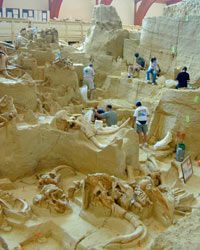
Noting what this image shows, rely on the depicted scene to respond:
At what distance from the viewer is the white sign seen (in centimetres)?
889

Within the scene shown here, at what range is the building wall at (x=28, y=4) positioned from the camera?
71.1 ft

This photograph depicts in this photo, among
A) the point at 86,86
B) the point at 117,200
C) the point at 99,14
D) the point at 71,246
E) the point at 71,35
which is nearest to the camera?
the point at 71,246

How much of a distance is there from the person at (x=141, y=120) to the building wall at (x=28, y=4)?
14.5 meters

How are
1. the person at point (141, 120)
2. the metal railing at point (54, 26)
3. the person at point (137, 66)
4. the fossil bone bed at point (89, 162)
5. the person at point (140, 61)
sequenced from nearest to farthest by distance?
the fossil bone bed at point (89, 162) → the person at point (141, 120) → the person at point (137, 66) → the person at point (140, 61) → the metal railing at point (54, 26)

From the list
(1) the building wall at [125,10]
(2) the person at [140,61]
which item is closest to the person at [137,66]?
(2) the person at [140,61]

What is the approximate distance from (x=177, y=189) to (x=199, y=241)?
6.73 m

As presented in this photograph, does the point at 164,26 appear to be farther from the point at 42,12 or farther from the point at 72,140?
the point at 42,12

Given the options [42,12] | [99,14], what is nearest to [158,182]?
[99,14]

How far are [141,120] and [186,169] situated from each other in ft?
7.14

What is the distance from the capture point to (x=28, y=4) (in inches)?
885

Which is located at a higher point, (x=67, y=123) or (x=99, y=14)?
(x=99, y=14)

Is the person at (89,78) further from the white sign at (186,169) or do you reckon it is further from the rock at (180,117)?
the white sign at (186,169)

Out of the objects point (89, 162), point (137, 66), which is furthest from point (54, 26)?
point (89, 162)

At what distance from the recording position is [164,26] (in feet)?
50.7
